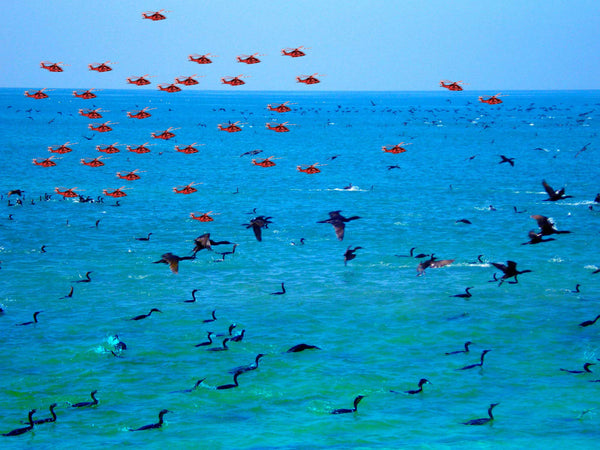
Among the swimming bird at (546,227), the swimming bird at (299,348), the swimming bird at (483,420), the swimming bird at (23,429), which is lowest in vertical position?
the swimming bird at (23,429)

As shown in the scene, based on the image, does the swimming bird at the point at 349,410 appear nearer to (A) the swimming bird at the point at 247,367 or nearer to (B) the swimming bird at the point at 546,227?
(A) the swimming bird at the point at 247,367

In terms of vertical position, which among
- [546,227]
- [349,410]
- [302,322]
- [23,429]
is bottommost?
[23,429]

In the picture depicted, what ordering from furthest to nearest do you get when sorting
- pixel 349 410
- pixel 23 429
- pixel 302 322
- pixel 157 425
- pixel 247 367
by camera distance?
Answer: pixel 302 322 < pixel 247 367 < pixel 349 410 < pixel 157 425 < pixel 23 429

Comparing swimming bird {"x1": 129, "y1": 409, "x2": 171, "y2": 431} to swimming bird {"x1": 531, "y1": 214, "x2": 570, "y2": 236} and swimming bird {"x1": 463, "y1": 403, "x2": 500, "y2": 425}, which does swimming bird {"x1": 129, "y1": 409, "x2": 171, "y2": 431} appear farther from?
swimming bird {"x1": 531, "y1": 214, "x2": 570, "y2": 236}

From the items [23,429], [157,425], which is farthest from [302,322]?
[23,429]

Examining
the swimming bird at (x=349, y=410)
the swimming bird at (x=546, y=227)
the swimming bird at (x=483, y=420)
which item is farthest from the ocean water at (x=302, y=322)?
the swimming bird at (x=546, y=227)

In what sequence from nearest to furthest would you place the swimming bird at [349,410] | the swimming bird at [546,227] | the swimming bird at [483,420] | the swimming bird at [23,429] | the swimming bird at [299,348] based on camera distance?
the swimming bird at [23,429], the swimming bird at [483,420], the swimming bird at [349,410], the swimming bird at [299,348], the swimming bird at [546,227]

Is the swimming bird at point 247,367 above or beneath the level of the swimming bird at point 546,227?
beneath

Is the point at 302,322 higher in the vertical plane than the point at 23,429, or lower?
higher

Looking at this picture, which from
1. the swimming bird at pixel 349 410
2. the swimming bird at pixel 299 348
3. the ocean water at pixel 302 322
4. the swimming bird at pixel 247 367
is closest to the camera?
the ocean water at pixel 302 322

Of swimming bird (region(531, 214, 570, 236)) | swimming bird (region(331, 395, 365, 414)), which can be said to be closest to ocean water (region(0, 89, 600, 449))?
swimming bird (region(331, 395, 365, 414))

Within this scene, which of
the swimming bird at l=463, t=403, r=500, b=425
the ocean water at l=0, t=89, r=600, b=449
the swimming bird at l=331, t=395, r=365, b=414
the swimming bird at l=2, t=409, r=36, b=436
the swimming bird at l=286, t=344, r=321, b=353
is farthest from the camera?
the swimming bird at l=286, t=344, r=321, b=353

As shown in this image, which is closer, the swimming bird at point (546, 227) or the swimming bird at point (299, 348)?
the swimming bird at point (299, 348)

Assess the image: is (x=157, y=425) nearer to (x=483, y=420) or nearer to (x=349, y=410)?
(x=349, y=410)
